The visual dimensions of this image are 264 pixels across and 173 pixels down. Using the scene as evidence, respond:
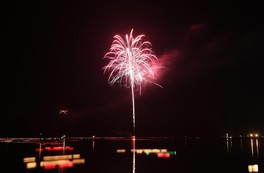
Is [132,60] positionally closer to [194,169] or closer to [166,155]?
[166,155]

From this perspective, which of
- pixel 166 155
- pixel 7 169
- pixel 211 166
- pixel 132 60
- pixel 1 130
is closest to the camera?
pixel 7 169

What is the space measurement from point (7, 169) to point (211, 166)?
12.7 metres

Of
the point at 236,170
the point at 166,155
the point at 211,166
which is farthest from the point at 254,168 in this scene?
the point at 166,155

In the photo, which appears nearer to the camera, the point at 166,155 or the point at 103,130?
the point at 166,155

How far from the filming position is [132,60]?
3975cm

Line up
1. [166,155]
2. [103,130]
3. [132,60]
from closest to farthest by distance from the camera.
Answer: [166,155]
[132,60]
[103,130]

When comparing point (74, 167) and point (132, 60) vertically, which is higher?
point (132, 60)

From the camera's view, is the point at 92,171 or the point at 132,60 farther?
the point at 132,60

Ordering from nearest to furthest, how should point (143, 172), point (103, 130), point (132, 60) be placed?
point (143, 172), point (132, 60), point (103, 130)

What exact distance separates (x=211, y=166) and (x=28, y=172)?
1140 cm

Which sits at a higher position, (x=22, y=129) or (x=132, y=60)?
(x=132, y=60)

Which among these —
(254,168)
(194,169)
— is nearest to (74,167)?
(194,169)

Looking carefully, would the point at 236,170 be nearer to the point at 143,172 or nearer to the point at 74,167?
the point at 143,172

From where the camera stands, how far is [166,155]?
28.2 meters
